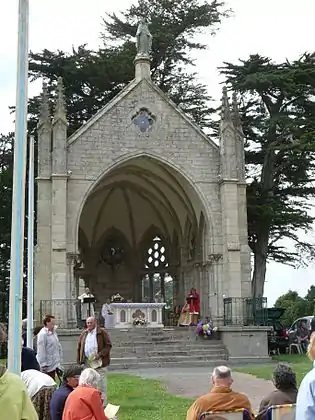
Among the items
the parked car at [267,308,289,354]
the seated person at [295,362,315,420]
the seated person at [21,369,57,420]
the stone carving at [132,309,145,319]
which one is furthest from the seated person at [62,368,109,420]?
the parked car at [267,308,289,354]

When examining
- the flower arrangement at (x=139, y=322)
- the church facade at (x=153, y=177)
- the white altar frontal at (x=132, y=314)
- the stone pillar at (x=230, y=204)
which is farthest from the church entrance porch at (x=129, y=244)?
the flower arrangement at (x=139, y=322)

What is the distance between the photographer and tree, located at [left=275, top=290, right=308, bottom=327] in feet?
152

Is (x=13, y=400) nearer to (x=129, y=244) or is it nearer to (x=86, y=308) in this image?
(x=86, y=308)

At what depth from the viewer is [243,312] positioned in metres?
24.3

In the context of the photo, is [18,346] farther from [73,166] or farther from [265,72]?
[265,72]

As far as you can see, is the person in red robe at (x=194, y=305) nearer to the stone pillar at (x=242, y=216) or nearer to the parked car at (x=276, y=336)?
the stone pillar at (x=242, y=216)

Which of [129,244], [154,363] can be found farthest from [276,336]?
[129,244]

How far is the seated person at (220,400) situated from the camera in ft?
19.5

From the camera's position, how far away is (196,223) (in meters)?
26.8

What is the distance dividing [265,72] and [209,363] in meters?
14.9

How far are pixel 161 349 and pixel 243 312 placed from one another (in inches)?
149

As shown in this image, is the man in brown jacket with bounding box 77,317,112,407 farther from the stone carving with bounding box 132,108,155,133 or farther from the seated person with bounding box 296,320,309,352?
the seated person with bounding box 296,320,309,352

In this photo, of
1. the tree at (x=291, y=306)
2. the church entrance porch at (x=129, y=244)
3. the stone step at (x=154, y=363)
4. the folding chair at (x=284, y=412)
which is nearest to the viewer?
the folding chair at (x=284, y=412)

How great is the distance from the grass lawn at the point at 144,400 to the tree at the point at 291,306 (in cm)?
2885
